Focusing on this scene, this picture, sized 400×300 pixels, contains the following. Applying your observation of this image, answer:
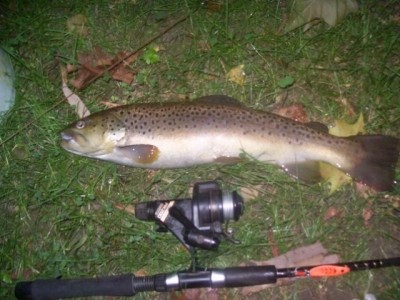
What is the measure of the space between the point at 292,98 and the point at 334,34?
73 centimetres

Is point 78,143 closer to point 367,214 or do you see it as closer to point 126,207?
point 126,207

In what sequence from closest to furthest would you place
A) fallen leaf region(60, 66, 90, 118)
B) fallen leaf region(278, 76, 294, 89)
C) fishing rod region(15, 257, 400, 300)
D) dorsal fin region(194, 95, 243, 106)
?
fishing rod region(15, 257, 400, 300) → dorsal fin region(194, 95, 243, 106) → fallen leaf region(278, 76, 294, 89) → fallen leaf region(60, 66, 90, 118)

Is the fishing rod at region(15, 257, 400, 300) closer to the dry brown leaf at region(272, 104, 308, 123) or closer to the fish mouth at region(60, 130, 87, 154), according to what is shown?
the fish mouth at region(60, 130, 87, 154)

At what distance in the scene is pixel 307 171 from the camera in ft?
9.72

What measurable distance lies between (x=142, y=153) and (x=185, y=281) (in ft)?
3.40

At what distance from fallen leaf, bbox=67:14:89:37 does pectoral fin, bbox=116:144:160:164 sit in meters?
1.49

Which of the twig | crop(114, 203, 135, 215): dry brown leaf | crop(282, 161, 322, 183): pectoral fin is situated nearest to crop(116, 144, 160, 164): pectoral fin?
crop(114, 203, 135, 215): dry brown leaf

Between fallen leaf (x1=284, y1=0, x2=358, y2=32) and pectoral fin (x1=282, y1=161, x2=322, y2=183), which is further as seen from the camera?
fallen leaf (x1=284, y1=0, x2=358, y2=32)

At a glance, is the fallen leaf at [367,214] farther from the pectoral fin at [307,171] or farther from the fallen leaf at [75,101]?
the fallen leaf at [75,101]

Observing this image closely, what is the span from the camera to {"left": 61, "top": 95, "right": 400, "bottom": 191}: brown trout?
2887 millimetres

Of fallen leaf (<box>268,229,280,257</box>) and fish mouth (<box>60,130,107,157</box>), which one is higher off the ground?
fish mouth (<box>60,130,107,157</box>)

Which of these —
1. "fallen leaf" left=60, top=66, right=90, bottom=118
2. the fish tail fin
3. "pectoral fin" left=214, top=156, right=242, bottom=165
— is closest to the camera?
the fish tail fin

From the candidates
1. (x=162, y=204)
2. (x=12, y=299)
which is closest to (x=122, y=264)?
(x=162, y=204)

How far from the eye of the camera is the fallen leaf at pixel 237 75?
11.1 ft
